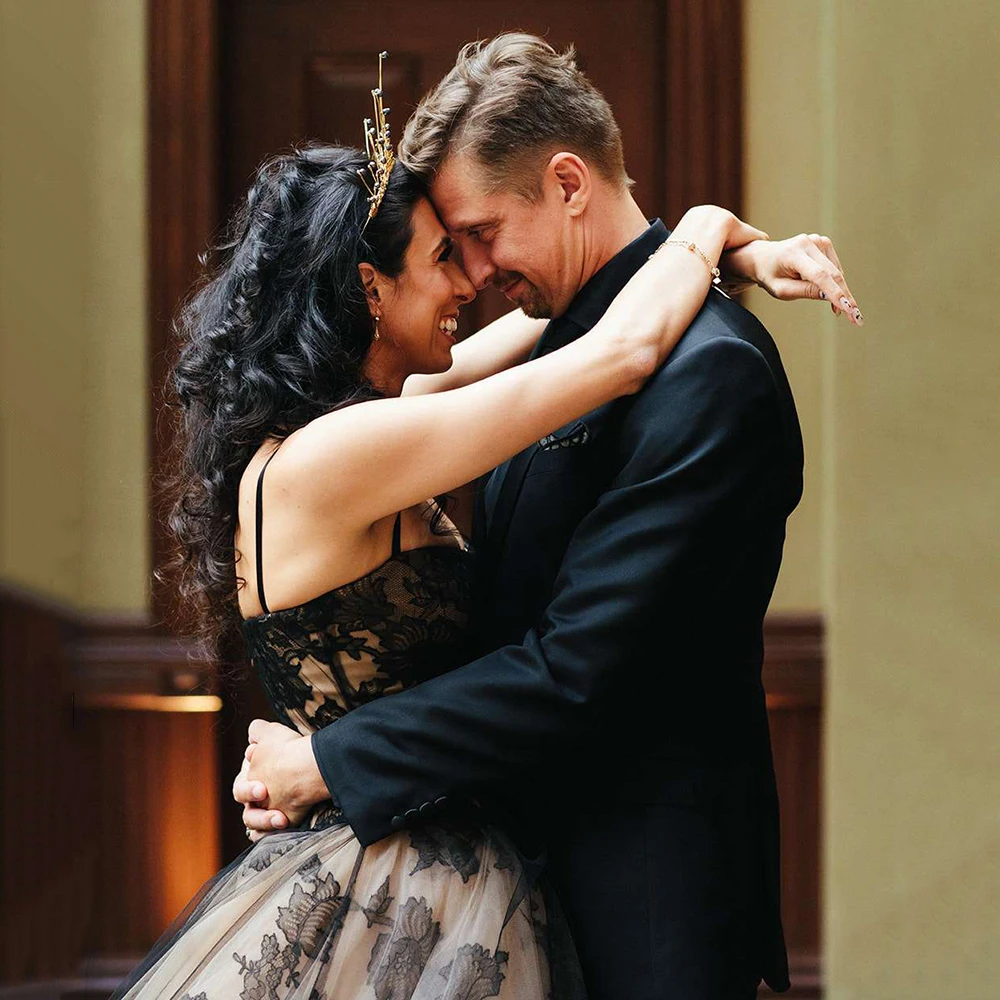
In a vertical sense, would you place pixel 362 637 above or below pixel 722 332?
below

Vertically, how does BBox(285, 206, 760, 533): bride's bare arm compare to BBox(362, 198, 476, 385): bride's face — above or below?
below

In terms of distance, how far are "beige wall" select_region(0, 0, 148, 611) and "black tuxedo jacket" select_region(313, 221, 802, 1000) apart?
5.62 feet

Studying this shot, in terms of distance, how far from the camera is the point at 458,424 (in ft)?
5.42

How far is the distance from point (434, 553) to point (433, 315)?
361mm

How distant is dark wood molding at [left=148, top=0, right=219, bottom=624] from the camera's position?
3.28 metres

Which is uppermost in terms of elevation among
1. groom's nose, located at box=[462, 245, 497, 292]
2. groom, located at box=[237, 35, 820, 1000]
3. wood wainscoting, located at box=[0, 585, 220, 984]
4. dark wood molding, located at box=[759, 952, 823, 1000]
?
groom's nose, located at box=[462, 245, 497, 292]

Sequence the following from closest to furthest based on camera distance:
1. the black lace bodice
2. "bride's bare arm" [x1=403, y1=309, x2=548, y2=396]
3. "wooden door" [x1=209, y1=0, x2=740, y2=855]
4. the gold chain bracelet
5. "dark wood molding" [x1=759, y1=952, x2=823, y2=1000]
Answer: the black lace bodice, the gold chain bracelet, "bride's bare arm" [x1=403, y1=309, x2=548, y2=396], "dark wood molding" [x1=759, y1=952, x2=823, y2=1000], "wooden door" [x1=209, y1=0, x2=740, y2=855]

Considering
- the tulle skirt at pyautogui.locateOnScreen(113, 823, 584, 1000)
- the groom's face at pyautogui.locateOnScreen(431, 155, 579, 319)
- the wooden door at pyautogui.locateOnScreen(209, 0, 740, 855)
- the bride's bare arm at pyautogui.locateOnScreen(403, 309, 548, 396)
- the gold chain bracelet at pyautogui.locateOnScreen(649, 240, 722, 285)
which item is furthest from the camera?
the wooden door at pyautogui.locateOnScreen(209, 0, 740, 855)

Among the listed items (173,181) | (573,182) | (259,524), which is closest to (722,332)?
(573,182)

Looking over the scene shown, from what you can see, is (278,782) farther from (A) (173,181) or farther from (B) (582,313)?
(A) (173,181)

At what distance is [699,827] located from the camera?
1.72 m

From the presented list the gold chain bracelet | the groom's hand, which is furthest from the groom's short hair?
the groom's hand

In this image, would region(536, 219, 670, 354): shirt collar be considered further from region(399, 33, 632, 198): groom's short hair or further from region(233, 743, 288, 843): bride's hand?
Answer: region(233, 743, 288, 843): bride's hand

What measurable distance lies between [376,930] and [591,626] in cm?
45
